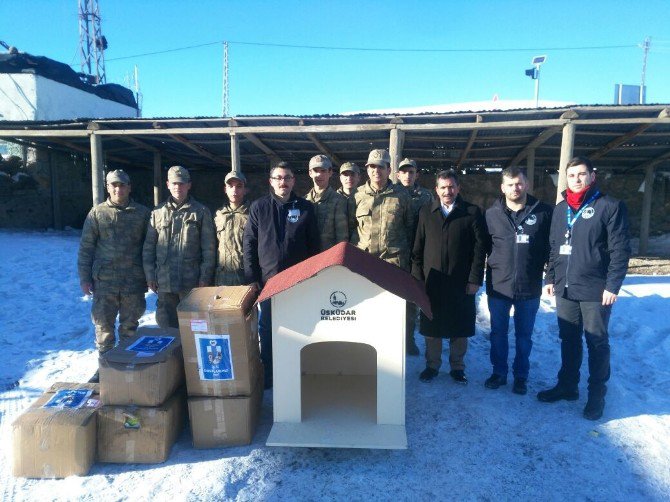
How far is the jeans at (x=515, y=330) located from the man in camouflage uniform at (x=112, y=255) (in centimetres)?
314

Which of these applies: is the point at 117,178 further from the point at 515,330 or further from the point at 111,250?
the point at 515,330

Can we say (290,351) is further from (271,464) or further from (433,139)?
(433,139)

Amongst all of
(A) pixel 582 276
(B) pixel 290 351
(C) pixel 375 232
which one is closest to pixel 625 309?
(A) pixel 582 276

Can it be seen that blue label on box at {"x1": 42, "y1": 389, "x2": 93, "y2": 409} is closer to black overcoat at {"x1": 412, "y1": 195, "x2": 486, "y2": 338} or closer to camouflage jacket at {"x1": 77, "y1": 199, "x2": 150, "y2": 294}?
camouflage jacket at {"x1": 77, "y1": 199, "x2": 150, "y2": 294}

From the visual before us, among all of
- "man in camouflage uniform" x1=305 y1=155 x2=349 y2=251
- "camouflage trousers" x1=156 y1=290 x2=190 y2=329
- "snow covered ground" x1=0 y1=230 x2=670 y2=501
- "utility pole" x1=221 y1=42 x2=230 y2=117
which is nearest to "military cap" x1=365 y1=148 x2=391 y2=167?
"man in camouflage uniform" x1=305 y1=155 x2=349 y2=251

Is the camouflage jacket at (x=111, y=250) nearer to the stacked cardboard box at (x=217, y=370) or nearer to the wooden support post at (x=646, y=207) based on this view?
the stacked cardboard box at (x=217, y=370)

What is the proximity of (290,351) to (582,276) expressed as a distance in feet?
7.17

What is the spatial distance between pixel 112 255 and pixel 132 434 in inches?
67.4

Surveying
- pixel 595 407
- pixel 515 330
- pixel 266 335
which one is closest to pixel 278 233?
pixel 266 335

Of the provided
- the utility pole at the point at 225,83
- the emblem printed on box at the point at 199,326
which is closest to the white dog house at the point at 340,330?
the emblem printed on box at the point at 199,326

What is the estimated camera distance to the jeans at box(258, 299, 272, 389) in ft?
11.4

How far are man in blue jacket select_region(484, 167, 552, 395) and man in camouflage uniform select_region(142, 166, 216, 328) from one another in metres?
2.42

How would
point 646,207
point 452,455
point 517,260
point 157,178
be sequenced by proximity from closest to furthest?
point 452,455
point 517,260
point 157,178
point 646,207

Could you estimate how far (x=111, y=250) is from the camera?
11.9ft
